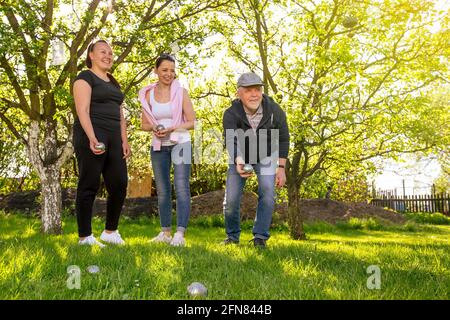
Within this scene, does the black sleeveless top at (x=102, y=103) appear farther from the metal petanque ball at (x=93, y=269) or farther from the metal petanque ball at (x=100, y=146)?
the metal petanque ball at (x=93, y=269)

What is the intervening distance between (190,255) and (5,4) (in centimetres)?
516

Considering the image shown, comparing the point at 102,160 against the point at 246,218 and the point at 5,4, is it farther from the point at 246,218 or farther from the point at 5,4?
the point at 246,218

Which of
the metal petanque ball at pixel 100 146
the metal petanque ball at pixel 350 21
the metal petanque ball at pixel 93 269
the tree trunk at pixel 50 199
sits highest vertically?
the metal petanque ball at pixel 350 21

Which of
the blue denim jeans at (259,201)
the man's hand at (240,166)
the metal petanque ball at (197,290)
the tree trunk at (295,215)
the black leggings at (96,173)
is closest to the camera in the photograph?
the metal petanque ball at (197,290)

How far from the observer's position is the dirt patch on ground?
14547 millimetres

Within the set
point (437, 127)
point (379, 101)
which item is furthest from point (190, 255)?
point (437, 127)

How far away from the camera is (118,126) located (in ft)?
17.5

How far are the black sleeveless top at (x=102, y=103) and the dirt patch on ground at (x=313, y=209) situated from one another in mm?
9187

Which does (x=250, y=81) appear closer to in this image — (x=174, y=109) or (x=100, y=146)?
(x=174, y=109)

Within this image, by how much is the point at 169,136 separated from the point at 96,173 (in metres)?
0.92

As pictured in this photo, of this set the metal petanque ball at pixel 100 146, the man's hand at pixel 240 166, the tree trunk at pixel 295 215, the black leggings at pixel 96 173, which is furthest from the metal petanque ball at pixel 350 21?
the metal petanque ball at pixel 100 146

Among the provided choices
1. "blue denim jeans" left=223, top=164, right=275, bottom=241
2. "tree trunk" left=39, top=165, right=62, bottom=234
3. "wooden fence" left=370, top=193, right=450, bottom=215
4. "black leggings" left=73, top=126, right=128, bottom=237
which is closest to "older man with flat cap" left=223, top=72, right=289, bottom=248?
"blue denim jeans" left=223, top=164, right=275, bottom=241

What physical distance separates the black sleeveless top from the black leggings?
83 millimetres

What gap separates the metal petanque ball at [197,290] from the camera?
2.78 m
